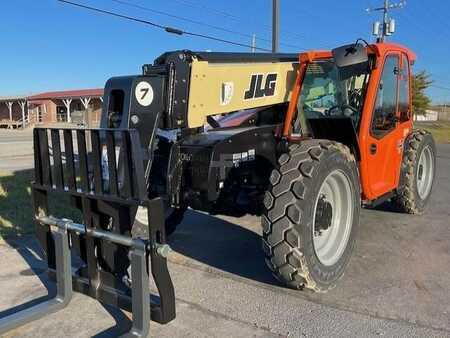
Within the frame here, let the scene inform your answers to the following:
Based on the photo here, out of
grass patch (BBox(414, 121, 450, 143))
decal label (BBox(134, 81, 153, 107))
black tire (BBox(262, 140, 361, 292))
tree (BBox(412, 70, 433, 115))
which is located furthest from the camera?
tree (BBox(412, 70, 433, 115))

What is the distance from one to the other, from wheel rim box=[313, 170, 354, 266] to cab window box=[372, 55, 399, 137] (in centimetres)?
109

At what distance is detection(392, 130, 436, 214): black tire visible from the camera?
20.3 ft

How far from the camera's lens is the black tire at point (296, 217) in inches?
147

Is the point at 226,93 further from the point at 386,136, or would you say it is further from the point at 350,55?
the point at 386,136

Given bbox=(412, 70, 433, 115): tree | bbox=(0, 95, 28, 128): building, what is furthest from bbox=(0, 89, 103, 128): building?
bbox=(412, 70, 433, 115): tree

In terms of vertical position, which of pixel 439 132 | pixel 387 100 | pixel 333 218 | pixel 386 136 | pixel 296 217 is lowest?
pixel 439 132

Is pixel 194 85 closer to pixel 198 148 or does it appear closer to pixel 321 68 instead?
pixel 198 148

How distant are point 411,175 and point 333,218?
230cm

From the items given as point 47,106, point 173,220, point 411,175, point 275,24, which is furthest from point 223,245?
point 47,106

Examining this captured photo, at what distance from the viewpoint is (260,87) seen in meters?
4.84

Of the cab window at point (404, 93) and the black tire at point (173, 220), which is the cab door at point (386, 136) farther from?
the black tire at point (173, 220)

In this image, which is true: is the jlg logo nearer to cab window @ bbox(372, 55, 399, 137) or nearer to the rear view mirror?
the rear view mirror

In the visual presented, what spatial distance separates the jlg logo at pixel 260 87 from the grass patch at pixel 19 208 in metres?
2.29

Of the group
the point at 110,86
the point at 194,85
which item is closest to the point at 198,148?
the point at 194,85
